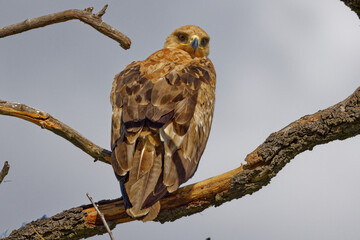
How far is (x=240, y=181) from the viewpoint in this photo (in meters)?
4.73

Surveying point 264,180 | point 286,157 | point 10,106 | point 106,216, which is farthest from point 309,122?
point 10,106

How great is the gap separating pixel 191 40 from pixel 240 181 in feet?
14.4

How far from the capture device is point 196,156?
5398 mm

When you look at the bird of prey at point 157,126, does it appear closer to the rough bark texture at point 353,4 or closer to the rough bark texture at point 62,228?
the rough bark texture at point 62,228

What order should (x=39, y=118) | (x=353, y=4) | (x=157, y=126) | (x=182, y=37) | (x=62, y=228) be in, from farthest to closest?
(x=182, y=37) < (x=39, y=118) < (x=157, y=126) < (x=62, y=228) < (x=353, y=4)

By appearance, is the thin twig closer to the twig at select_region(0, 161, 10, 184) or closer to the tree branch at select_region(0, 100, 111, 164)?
the tree branch at select_region(0, 100, 111, 164)

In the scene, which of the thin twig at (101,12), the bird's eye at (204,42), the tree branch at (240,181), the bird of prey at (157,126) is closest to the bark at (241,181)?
the tree branch at (240,181)

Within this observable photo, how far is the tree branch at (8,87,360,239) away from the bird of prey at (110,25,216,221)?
249mm

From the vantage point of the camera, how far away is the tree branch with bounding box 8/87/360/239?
14.9 ft

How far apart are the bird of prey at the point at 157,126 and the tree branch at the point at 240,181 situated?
0.25 meters

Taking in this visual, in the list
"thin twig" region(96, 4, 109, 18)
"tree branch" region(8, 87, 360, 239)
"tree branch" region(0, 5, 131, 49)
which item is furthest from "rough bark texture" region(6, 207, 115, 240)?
"thin twig" region(96, 4, 109, 18)

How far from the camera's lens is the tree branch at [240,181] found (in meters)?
4.53

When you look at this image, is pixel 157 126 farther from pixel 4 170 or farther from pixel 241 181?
pixel 4 170

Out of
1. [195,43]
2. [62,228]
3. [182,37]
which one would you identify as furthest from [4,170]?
[182,37]
